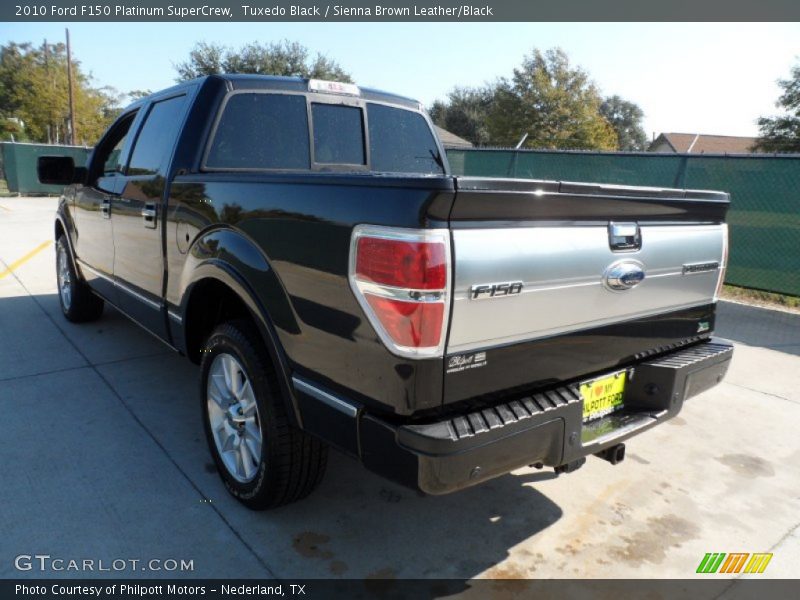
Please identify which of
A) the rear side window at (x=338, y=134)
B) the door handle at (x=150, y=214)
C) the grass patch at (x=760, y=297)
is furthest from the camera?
the grass patch at (x=760, y=297)

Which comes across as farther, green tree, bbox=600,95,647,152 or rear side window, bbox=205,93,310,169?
green tree, bbox=600,95,647,152

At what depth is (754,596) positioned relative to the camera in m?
2.38

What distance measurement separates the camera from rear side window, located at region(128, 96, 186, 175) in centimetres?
345

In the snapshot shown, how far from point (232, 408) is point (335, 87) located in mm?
2120

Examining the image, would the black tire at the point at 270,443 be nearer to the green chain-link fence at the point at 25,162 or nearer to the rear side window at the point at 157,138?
the rear side window at the point at 157,138

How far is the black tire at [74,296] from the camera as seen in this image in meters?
5.34

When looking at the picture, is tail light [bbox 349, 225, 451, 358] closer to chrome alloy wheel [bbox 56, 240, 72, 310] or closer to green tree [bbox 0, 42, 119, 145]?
chrome alloy wheel [bbox 56, 240, 72, 310]

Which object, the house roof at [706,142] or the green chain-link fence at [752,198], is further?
the house roof at [706,142]

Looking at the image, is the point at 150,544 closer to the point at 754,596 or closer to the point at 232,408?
the point at 232,408

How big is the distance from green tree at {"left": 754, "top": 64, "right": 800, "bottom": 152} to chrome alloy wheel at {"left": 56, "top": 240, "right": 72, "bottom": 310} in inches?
1439

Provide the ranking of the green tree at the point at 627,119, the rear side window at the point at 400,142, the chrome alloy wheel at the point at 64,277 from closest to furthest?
the rear side window at the point at 400,142 → the chrome alloy wheel at the point at 64,277 → the green tree at the point at 627,119

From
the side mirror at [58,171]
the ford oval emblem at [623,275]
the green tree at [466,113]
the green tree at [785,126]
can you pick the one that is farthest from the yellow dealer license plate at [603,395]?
the green tree at [466,113]

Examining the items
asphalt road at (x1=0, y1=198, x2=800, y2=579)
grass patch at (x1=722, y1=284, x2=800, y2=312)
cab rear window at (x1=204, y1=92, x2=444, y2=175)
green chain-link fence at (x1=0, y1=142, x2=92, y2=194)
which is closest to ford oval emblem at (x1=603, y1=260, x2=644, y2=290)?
asphalt road at (x1=0, y1=198, x2=800, y2=579)

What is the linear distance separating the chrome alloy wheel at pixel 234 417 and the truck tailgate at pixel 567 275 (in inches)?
44.7
